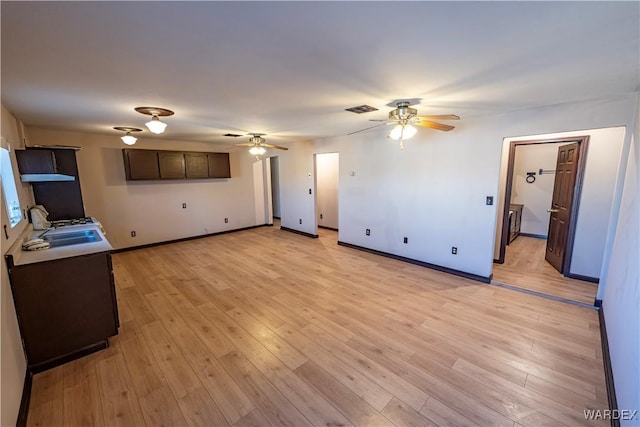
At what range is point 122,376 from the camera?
2.15 meters

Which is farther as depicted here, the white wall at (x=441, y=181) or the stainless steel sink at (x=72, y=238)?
the white wall at (x=441, y=181)

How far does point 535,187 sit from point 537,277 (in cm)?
303

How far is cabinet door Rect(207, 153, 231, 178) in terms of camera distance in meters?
6.36

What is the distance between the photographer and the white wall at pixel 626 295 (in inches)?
62.1

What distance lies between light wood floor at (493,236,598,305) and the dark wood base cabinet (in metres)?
4.74

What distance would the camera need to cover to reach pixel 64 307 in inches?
90.7

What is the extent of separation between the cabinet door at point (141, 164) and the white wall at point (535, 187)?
7.56m

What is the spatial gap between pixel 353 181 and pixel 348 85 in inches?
121

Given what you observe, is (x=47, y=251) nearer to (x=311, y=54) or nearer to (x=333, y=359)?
(x=333, y=359)

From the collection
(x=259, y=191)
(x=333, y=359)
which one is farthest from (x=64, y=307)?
(x=259, y=191)

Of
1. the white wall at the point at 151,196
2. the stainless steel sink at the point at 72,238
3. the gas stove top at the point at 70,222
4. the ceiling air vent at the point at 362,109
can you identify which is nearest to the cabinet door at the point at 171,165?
the white wall at the point at 151,196

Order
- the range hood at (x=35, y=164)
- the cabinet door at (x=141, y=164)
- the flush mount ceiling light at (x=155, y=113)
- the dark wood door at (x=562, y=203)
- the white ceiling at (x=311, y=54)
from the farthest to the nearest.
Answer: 1. the cabinet door at (x=141, y=164)
2. the dark wood door at (x=562, y=203)
3. the range hood at (x=35, y=164)
4. the flush mount ceiling light at (x=155, y=113)
5. the white ceiling at (x=311, y=54)

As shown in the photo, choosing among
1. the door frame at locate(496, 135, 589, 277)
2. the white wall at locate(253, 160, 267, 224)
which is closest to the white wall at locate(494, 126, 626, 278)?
the door frame at locate(496, 135, 589, 277)

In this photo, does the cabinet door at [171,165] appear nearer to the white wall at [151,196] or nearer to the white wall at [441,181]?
the white wall at [151,196]
